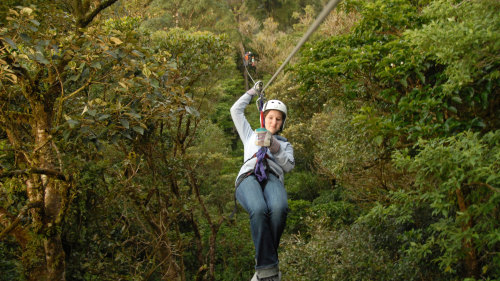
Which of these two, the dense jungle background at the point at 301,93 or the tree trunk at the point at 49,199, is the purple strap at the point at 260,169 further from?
the tree trunk at the point at 49,199

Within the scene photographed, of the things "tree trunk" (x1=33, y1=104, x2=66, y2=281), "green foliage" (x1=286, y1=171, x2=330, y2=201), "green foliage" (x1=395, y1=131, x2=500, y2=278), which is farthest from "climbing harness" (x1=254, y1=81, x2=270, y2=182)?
"green foliage" (x1=286, y1=171, x2=330, y2=201)

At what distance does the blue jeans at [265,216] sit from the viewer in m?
2.87

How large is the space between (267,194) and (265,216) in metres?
0.19

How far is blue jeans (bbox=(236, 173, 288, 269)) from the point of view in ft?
9.43

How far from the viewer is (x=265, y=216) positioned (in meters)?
2.88

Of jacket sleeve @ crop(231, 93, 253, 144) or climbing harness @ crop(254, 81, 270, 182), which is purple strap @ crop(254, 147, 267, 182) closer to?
climbing harness @ crop(254, 81, 270, 182)

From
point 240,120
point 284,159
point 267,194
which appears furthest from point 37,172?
point 284,159

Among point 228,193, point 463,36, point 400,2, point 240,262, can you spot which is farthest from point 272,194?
point 228,193

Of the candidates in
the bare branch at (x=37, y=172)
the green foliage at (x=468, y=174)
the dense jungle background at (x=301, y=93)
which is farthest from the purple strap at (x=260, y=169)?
the bare branch at (x=37, y=172)

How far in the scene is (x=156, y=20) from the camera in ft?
64.7

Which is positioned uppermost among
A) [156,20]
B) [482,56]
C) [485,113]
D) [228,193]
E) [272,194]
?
[156,20]

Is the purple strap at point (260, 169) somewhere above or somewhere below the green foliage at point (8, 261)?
above

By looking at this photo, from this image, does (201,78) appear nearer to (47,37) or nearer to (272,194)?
(47,37)

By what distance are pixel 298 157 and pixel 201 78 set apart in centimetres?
807
